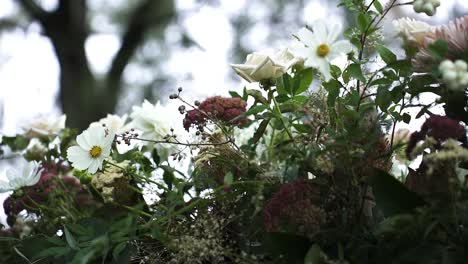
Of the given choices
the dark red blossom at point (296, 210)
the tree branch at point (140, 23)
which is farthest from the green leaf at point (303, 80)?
the tree branch at point (140, 23)

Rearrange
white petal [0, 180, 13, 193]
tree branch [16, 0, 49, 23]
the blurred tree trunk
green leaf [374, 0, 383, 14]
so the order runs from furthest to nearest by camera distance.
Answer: tree branch [16, 0, 49, 23] < the blurred tree trunk < white petal [0, 180, 13, 193] < green leaf [374, 0, 383, 14]

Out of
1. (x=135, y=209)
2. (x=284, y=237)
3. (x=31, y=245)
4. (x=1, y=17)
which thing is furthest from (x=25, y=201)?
(x=1, y=17)

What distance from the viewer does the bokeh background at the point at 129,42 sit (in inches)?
155

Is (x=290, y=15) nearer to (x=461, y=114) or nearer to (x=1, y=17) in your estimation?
(x=1, y=17)

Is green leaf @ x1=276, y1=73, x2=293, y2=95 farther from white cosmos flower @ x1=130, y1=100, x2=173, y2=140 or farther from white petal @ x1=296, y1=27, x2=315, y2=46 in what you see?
white cosmos flower @ x1=130, y1=100, x2=173, y2=140

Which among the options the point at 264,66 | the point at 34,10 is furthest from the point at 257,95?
the point at 34,10

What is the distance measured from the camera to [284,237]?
0.52m

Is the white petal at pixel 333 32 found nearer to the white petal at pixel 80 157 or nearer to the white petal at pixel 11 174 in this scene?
the white petal at pixel 80 157

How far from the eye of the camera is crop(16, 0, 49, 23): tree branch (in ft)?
14.1

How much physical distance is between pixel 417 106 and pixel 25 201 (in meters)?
0.54

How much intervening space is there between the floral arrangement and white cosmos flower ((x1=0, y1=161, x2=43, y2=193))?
Answer: 58 mm

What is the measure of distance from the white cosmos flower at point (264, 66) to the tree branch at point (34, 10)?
386 centimetres

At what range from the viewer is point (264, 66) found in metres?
0.67

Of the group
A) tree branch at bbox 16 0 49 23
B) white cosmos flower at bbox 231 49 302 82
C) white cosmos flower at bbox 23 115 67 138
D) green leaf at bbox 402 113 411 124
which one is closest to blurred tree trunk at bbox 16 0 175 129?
tree branch at bbox 16 0 49 23
